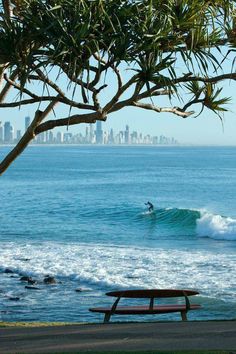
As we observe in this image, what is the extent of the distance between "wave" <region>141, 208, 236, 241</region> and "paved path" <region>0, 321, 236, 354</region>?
21.9 meters

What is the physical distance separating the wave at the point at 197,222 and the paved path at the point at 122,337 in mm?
21868

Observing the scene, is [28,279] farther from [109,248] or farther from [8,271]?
[109,248]

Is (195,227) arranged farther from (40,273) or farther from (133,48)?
(133,48)

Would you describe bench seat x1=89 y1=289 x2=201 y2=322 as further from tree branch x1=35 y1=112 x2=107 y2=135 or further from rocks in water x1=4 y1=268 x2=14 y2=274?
rocks in water x1=4 y1=268 x2=14 y2=274

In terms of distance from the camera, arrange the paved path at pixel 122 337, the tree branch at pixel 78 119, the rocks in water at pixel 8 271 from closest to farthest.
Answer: the paved path at pixel 122 337 → the tree branch at pixel 78 119 → the rocks in water at pixel 8 271

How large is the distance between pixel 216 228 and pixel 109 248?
7496 millimetres

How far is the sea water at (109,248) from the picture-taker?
50.6 ft

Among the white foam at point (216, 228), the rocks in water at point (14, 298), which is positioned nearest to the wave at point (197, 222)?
the white foam at point (216, 228)

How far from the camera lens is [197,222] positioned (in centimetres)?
3475

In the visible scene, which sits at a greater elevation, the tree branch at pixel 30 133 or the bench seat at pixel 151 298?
the tree branch at pixel 30 133

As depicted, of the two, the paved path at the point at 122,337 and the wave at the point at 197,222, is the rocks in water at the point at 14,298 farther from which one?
the wave at the point at 197,222

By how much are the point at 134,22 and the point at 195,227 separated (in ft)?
92.0

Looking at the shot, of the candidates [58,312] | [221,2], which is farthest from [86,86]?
[58,312]

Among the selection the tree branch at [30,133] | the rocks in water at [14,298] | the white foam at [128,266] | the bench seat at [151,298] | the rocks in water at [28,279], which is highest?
the tree branch at [30,133]
